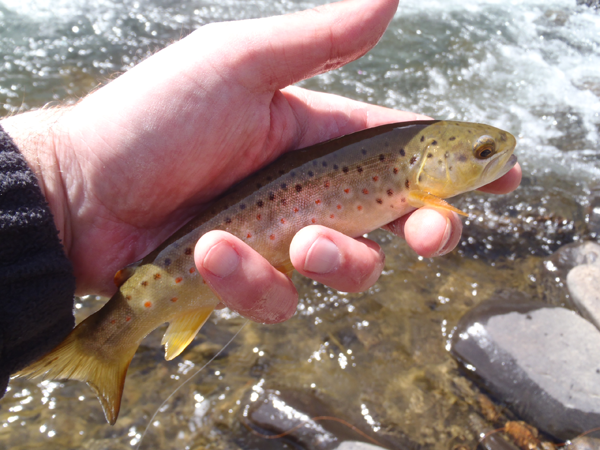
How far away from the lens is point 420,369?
15.1 ft

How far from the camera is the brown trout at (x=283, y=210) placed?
277 cm

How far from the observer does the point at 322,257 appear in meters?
2.69

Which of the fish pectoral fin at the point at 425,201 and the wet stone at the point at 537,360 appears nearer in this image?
the fish pectoral fin at the point at 425,201

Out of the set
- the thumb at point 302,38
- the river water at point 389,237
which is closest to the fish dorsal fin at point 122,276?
the thumb at point 302,38

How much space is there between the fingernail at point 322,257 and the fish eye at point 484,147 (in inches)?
43.8

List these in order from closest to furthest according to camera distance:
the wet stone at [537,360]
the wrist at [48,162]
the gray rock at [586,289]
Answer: the wrist at [48,162], the wet stone at [537,360], the gray rock at [586,289]

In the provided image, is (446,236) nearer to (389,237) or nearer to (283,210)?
(283,210)

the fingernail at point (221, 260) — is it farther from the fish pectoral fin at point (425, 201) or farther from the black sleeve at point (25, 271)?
the fish pectoral fin at point (425, 201)

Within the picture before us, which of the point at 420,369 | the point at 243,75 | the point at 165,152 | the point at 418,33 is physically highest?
the point at 243,75

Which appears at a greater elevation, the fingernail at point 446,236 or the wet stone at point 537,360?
the fingernail at point 446,236

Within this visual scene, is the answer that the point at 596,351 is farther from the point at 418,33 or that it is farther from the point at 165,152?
the point at 418,33

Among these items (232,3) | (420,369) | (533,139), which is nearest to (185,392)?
(420,369)

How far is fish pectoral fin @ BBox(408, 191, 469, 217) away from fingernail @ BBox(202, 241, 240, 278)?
1.21 meters

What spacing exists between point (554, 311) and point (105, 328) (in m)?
4.23
